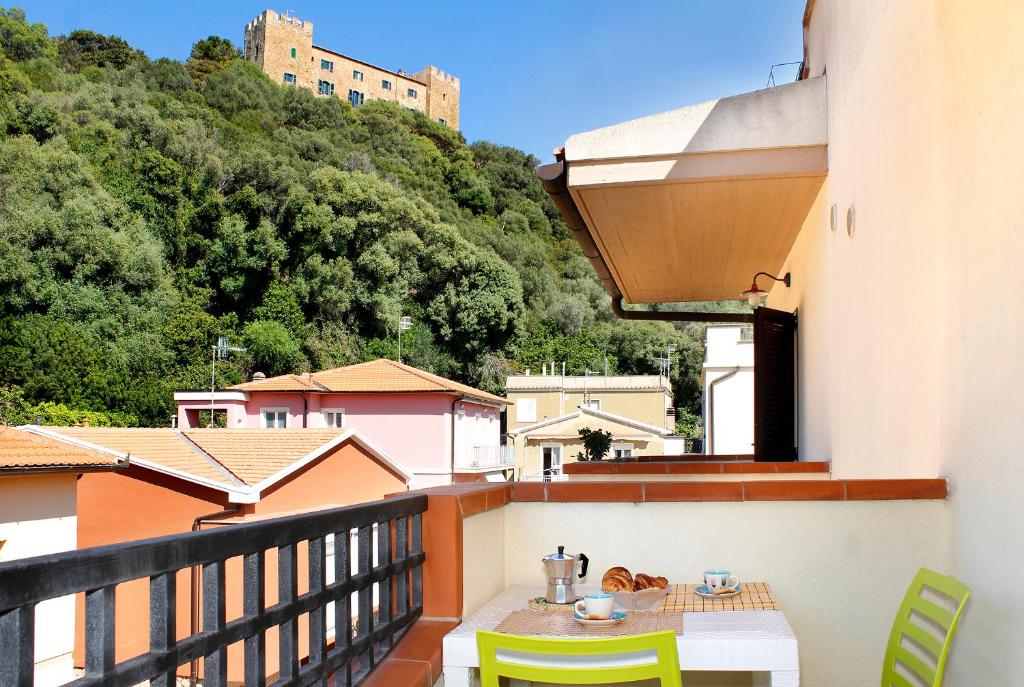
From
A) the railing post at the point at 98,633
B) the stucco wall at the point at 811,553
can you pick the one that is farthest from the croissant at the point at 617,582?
the railing post at the point at 98,633

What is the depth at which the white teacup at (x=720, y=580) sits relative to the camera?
8.52 feet

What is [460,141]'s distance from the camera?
192ft

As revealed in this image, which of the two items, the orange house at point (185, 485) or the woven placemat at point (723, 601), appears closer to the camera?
the woven placemat at point (723, 601)

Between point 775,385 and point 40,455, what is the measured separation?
677 centimetres

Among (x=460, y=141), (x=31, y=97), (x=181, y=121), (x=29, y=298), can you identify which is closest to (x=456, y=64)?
(x=460, y=141)

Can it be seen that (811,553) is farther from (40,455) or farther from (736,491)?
(40,455)

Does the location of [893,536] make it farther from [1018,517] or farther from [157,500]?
[157,500]

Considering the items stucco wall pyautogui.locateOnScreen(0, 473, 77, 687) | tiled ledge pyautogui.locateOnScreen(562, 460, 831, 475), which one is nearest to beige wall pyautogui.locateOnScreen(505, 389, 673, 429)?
stucco wall pyautogui.locateOnScreen(0, 473, 77, 687)

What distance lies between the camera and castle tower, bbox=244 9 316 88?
210 ft

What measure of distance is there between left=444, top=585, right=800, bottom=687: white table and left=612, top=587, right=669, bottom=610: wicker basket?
0.46 feet

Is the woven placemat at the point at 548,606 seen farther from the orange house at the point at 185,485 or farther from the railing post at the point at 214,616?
the orange house at the point at 185,485

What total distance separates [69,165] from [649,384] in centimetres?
2356

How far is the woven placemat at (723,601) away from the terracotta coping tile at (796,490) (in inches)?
11.7

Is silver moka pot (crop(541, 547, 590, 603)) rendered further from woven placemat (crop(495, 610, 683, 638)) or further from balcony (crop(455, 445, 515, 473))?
balcony (crop(455, 445, 515, 473))
